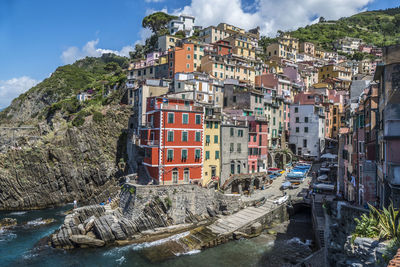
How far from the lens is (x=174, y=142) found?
125 feet

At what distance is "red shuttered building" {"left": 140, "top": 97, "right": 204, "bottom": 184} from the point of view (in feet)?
122

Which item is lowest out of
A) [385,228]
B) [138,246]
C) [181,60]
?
[138,246]

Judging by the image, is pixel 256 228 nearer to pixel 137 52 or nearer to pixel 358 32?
pixel 137 52

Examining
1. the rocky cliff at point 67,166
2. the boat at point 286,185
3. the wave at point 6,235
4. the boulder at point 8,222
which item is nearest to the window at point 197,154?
the boat at point 286,185

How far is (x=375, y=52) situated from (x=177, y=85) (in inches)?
4565

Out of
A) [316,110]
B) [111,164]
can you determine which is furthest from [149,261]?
[316,110]

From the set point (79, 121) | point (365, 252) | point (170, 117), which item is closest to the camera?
point (365, 252)

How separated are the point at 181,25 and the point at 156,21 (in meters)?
11.4

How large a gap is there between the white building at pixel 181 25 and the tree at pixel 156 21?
3.80 m

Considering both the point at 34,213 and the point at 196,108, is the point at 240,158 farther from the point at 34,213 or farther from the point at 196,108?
the point at 34,213

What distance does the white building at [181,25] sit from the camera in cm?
10426

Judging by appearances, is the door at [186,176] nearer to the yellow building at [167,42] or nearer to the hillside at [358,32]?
the yellow building at [167,42]

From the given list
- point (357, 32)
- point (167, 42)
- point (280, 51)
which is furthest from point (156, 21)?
point (357, 32)

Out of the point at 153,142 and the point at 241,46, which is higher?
the point at 241,46
